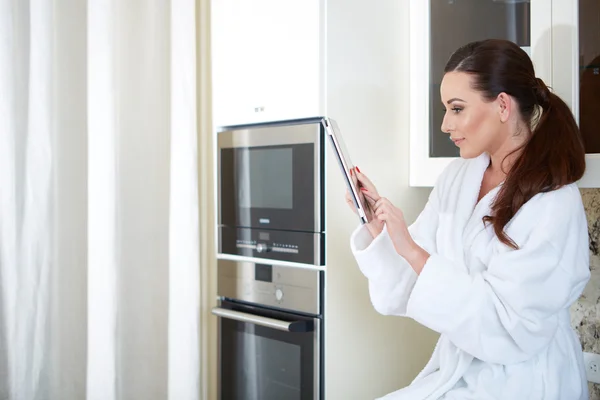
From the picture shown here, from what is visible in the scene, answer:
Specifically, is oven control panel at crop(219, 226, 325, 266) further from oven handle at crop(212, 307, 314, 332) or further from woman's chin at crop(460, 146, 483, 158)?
woman's chin at crop(460, 146, 483, 158)

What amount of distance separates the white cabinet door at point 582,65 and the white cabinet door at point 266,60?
573 mm

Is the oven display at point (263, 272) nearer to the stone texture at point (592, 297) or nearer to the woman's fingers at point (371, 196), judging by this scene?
the woman's fingers at point (371, 196)

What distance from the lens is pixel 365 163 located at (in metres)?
1.77

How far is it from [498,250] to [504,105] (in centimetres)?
31

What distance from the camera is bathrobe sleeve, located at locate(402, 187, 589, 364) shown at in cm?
125

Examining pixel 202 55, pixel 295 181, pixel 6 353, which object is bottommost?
pixel 6 353

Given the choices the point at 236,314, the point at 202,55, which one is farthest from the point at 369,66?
the point at 236,314

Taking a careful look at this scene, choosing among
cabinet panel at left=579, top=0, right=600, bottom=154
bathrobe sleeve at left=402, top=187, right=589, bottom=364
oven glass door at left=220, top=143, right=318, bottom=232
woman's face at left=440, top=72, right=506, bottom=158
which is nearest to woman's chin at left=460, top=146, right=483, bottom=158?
woman's face at left=440, top=72, right=506, bottom=158

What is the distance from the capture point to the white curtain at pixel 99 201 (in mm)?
1536

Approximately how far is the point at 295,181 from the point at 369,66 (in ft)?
1.25

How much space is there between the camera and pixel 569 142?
1365 millimetres

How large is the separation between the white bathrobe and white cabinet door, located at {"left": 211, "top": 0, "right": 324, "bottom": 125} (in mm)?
463

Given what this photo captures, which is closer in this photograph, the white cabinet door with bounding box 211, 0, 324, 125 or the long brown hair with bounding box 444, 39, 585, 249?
the long brown hair with bounding box 444, 39, 585, 249

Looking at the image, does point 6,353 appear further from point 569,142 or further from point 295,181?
point 569,142
